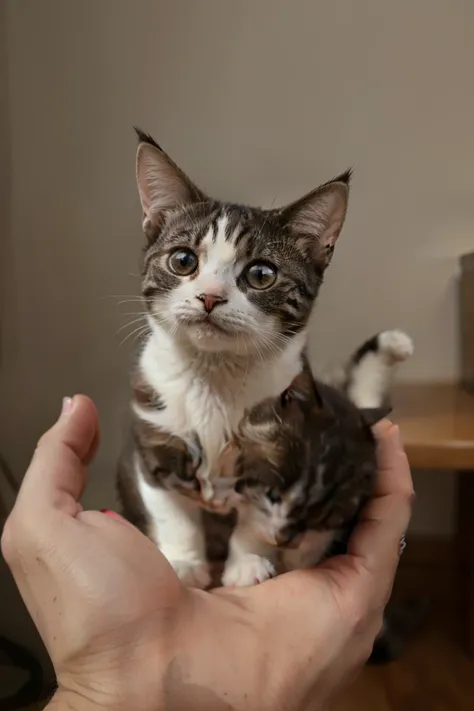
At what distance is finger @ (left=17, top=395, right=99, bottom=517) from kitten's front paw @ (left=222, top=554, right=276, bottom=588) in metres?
0.18

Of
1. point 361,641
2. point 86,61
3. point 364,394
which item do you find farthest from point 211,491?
point 86,61

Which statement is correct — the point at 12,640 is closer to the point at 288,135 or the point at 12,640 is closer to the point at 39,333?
the point at 39,333

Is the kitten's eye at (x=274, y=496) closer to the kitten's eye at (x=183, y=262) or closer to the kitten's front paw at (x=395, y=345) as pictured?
the kitten's eye at (x=183, y=262)

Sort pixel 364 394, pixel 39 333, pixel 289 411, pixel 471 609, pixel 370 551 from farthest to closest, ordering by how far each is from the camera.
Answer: pixel 39 333, pixel 471 609, pixel 364 394, pixel 370 551, pixel 289 411

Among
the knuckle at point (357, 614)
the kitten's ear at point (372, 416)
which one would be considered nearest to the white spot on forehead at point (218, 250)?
the kitten's ear at point (372, 416)

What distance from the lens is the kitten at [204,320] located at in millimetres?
615

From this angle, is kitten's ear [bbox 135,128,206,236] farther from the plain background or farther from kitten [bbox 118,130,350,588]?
the plain background

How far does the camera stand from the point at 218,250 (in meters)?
0.63

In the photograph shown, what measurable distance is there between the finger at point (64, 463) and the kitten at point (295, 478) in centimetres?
15

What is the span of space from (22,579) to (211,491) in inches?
7.5

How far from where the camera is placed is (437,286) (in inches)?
47.4

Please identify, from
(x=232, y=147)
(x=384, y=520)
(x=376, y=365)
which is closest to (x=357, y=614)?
(x=384, y=520)

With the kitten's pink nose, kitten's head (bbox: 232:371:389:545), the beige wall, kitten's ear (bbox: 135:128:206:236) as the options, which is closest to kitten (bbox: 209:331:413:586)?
kitten's head (bbox: 232:371:389:545)

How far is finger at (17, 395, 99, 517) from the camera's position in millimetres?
603
